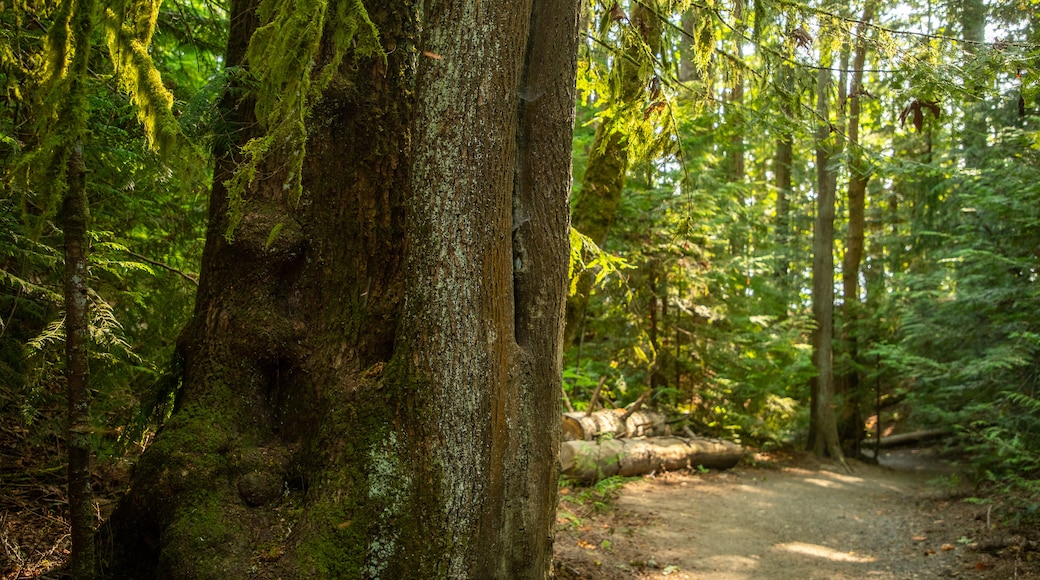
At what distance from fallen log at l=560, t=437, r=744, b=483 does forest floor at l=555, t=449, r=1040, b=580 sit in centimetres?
31

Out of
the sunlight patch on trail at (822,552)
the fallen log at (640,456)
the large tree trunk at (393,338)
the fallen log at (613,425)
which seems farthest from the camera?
the fallen log at (613,425)

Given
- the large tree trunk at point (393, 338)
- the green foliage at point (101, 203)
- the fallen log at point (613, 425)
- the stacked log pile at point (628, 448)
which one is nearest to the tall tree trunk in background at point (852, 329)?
the stacked log pile at point (628, 448)

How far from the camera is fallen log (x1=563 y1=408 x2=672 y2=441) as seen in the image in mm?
11322

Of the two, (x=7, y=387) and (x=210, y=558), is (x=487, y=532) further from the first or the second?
(x=7, y=387)

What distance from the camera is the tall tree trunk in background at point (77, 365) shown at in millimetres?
3326

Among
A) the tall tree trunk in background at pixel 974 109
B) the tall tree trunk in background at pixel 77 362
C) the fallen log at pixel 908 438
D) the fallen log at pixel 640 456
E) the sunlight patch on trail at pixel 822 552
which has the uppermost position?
the tall tree trunk in background at pixel 974 109

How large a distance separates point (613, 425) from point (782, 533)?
3.87 metres

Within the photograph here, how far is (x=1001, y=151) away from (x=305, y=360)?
41.5 ft

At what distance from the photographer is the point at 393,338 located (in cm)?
365

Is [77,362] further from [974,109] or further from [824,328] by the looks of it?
[824,328]

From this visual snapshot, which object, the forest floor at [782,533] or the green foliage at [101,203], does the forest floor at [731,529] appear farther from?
the green foliage at [101,203]

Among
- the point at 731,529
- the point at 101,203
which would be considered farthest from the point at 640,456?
the point at 101,203

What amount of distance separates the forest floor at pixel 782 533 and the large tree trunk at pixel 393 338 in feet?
9.33

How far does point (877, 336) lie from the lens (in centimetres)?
1756
